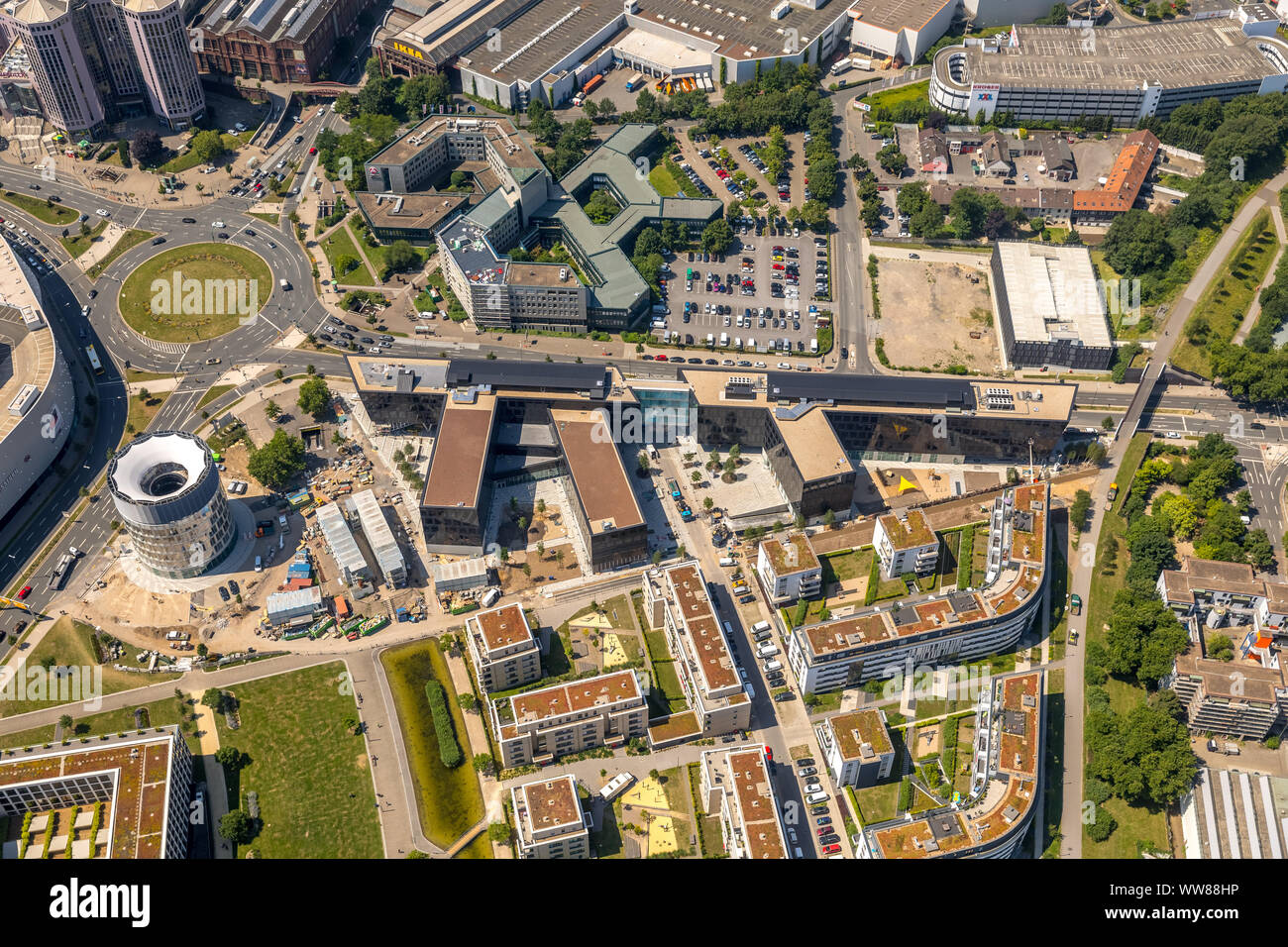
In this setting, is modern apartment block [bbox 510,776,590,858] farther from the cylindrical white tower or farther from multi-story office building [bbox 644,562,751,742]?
the cylindrical white tower

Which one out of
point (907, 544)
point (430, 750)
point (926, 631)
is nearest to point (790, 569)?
point (907, 544)

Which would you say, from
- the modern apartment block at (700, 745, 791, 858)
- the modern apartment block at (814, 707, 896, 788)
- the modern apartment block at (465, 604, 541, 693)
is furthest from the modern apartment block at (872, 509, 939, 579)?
the modern apartment block at (465, 604, 541, 693)

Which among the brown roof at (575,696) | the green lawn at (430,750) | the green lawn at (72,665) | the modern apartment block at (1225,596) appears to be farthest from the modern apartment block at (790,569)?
the green lawn at (72,665)

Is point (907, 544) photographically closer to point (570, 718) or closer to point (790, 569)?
point (790, 569)
